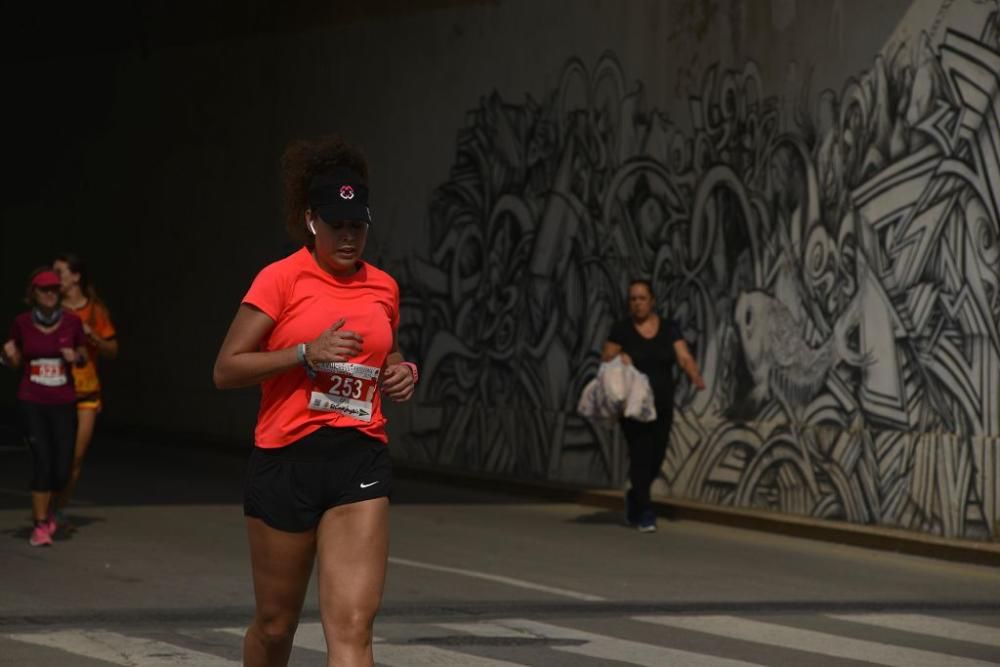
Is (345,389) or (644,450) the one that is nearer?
(345,389)

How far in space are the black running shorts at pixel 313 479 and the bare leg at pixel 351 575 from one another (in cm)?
5

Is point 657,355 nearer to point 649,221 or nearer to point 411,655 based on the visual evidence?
point 649,221

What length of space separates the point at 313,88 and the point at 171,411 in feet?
16.0

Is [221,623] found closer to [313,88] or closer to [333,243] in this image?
A: [333,243]

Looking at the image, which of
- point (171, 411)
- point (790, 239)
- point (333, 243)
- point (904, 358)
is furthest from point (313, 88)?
point (333, 243)

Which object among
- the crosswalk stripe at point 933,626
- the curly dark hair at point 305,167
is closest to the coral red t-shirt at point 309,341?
the curly dark hair at point 305,167

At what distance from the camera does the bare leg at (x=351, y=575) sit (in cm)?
625

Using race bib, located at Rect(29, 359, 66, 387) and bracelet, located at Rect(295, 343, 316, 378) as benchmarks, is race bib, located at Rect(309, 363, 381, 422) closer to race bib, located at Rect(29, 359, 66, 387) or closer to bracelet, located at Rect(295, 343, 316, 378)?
bracelet, located at Rect(295, 343, 316, 378)

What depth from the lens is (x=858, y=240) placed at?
1612 centimetres

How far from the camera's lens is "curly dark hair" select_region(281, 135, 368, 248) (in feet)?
22.0

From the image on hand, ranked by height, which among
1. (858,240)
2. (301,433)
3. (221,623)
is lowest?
(221,623)

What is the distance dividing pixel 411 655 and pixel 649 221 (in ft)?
31.1

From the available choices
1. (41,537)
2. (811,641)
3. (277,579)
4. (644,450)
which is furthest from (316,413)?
(644,450)

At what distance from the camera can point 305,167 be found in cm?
671
